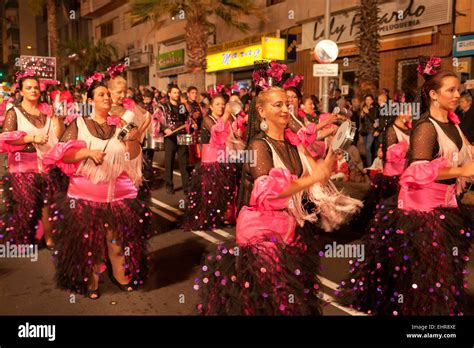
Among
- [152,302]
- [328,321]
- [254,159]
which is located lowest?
[152,302]

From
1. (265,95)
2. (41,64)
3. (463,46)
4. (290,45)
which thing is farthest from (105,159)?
(290,45)

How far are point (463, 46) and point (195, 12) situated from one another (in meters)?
9.84

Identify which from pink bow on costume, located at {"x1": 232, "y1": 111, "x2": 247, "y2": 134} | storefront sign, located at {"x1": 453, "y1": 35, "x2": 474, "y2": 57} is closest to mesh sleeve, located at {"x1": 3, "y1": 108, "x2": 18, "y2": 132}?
A: pink bow on costume, located at {"x1": 232, "y1": 111, "x2": 247, "y2": 134}

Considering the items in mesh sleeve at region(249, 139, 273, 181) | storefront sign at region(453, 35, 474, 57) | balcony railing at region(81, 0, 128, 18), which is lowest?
mesh sleeve at region(249, 139, 273, 181)

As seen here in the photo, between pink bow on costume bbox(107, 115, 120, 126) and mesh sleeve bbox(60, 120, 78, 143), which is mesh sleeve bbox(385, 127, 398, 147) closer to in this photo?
pink bow on costume bbox(107, 115, 120, 126)

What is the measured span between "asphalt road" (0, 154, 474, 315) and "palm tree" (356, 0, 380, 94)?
8097 mm

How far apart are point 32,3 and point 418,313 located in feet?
110

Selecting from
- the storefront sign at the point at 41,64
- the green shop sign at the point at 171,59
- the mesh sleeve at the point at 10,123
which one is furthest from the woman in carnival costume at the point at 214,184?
the green shop sign at the point at 171,59

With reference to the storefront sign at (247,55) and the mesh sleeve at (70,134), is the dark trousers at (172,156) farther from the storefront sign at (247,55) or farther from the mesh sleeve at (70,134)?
the storefront sign at (247,55)

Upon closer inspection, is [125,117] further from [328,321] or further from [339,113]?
[328,321]

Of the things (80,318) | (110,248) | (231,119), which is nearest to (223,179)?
(231,119)

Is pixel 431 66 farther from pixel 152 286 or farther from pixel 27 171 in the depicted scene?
pixel 27 171

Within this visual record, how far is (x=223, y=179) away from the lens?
23.2ft

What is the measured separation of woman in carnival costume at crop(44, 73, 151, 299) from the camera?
4371 mm
